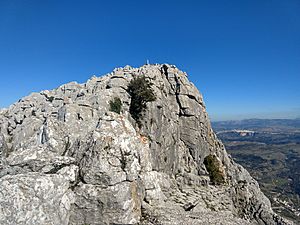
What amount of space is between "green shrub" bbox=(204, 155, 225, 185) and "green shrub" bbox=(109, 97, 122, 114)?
18.7 metres

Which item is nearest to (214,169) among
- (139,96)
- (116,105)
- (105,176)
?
(139,96)

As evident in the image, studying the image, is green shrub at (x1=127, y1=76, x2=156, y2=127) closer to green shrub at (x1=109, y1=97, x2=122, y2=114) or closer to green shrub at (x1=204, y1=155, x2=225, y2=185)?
green shrub at (x1=109, y1=97, x2=122, y2=114)

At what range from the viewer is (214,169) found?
47.1m

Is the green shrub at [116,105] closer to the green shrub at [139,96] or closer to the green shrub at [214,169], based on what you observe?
the green shrub at [139,96]

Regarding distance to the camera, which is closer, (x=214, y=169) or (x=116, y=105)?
(x=116, y=105)

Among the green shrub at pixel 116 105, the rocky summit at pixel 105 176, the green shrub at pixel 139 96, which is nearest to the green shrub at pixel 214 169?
the rocky summit at pixel 105 176

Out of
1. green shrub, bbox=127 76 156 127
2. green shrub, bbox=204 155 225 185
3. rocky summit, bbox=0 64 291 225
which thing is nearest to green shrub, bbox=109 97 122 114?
rocky summit, bbox=0 64 291 225

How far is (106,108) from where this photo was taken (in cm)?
3716

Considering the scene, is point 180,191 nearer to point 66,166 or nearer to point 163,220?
point 163,220

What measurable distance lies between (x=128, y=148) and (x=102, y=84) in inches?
1119

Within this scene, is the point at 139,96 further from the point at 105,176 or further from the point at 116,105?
the point at 105,176

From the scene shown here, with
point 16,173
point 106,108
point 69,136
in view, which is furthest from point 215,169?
point 16,173

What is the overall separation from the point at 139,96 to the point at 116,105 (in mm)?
4464

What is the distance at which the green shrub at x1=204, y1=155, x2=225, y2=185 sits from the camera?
45291 millimetres
